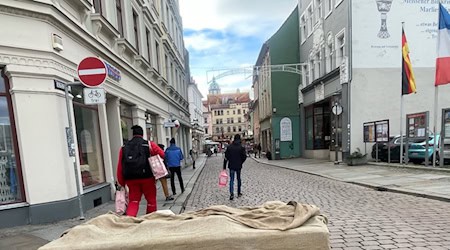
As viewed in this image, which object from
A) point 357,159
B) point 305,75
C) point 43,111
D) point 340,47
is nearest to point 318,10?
point 340,47

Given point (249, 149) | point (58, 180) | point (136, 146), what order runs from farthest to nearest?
point (249, 149)
point (58, 180)
point (136, 146)

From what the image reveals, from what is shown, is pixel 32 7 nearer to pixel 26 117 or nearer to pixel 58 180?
pixel 26 117

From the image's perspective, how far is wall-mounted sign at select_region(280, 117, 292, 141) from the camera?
27234 millimetres

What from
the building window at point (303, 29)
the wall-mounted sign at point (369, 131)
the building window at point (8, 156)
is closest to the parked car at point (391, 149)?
the wall-mounted sign at point (369, 131)

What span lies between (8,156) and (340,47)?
17.2m

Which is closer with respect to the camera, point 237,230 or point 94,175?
point 237,230

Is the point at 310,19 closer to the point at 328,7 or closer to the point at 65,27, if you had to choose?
the point at 328,7

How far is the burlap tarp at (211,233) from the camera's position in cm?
211

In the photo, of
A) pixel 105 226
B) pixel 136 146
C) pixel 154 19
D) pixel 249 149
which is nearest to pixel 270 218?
pixel 105 226

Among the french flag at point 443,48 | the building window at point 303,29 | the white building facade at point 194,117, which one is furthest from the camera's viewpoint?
the white building facade at point 194,117

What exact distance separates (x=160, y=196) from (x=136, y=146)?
4408mm

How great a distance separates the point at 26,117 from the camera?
5336 millimetres

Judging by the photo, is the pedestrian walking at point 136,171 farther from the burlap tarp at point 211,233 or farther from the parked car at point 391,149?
the parked car at point 391,149

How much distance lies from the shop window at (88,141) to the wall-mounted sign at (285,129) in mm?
20910
